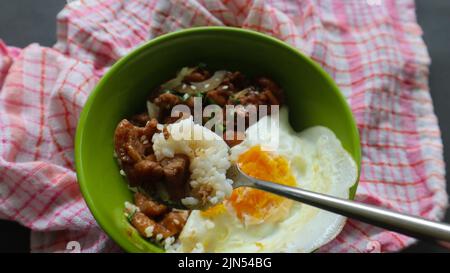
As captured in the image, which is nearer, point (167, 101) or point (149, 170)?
point (149, 170)

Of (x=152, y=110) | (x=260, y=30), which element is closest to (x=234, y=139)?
(x=152, y=110)

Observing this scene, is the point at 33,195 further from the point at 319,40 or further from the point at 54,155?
the point at 319,40

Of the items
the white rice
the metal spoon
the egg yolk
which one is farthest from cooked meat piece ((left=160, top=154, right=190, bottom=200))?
the metal spoon

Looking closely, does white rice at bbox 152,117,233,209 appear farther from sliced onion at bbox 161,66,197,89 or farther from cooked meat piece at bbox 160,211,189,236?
sliced onion at bbox 161,66,197,89

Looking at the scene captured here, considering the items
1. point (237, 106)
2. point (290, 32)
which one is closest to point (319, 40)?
point (290, 32)

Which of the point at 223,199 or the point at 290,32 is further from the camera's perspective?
the point at 290,32

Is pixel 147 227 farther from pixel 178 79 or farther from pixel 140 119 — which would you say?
pixel 178 79

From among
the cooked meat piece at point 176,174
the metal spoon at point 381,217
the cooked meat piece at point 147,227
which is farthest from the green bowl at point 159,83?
the metal spoon at point 381,217
